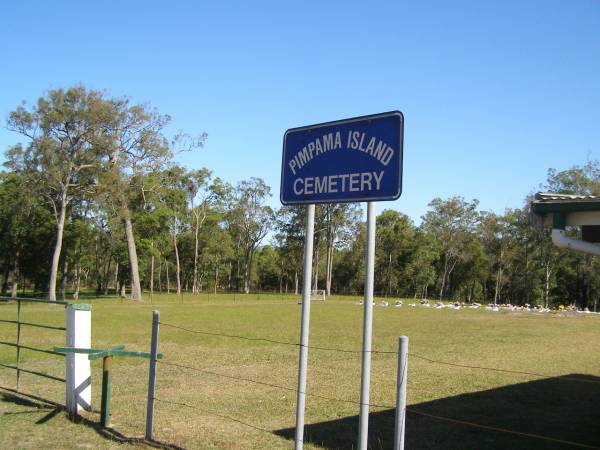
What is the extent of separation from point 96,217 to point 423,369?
48.2 metres

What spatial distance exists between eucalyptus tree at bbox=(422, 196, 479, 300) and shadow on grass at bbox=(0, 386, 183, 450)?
243 feet

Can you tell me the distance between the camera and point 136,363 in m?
12.0

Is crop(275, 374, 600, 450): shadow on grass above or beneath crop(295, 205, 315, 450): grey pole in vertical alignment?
beneath

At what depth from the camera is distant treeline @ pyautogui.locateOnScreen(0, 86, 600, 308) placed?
41.0 m

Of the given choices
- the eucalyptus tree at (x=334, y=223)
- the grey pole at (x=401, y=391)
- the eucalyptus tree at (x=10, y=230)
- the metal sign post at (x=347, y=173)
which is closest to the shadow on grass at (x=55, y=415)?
the metal sign post at (x=347, y=173)

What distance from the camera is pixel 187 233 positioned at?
78.4 metres

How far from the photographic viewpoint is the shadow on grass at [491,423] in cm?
677

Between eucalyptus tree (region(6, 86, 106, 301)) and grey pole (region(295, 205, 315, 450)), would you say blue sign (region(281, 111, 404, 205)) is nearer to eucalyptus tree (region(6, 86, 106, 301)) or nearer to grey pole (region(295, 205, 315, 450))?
grey pole (region(295, 205, 315, 450))

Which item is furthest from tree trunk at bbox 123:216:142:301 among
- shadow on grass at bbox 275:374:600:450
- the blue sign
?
the blue sign

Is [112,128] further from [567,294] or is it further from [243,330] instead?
[567,294]

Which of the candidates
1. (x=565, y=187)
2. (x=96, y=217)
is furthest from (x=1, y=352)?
(x=565, y=187)

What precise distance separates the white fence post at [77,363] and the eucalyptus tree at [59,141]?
117 feet

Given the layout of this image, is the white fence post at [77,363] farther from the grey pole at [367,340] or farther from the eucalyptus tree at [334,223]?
the eucalyptus tree at [334,223]

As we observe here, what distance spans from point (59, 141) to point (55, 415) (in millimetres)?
36955
